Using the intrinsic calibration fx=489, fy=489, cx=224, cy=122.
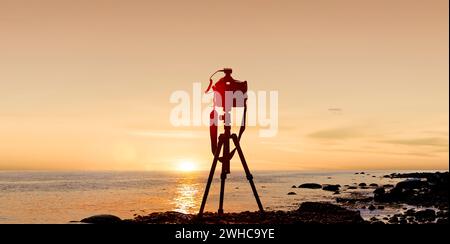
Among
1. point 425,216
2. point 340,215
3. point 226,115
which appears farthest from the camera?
point 425,216

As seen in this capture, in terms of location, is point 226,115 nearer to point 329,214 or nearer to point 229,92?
point 229,92

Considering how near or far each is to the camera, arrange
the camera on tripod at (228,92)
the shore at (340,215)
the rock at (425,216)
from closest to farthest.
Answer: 1. the camera on tripod at (228,92)
2. the shore at (340,215)
3. the rock at (425,216)

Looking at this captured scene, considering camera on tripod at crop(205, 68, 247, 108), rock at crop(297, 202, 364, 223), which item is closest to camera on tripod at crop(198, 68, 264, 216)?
camera on tripod at crop(205, 68, 247, 108)

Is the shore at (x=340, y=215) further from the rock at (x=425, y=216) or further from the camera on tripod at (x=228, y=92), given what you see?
the camera on tripod at (x=228, y=92)

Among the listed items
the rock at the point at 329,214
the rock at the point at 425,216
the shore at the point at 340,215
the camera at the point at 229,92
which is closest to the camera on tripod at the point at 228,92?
the camera at the point at 229,92

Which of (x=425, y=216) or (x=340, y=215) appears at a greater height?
(x=340, y=215)

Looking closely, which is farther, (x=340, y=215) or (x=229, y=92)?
(x=340, y=215)

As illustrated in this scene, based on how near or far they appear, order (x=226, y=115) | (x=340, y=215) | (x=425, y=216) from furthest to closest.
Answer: (x=425, y=216)
(x=340, y=215)
(x=226, y=115)

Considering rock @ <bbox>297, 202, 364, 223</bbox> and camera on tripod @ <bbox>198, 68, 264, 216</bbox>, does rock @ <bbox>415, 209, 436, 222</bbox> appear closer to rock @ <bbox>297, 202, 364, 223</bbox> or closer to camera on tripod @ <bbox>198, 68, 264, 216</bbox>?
rock @ <bbox>297, 202, 364, 223</bbox>

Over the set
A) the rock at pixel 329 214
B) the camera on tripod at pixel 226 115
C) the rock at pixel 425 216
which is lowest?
the rock at pixel 425 216

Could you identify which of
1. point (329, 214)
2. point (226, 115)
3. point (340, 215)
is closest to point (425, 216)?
point (340, 215)
